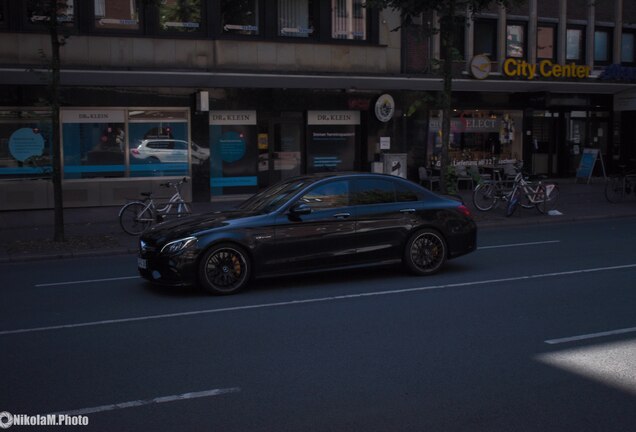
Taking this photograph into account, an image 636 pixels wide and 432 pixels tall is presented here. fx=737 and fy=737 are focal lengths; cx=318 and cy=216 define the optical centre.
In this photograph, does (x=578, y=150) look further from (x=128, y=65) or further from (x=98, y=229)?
(x=98, y=229)

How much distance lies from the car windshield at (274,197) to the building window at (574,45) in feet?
63.3

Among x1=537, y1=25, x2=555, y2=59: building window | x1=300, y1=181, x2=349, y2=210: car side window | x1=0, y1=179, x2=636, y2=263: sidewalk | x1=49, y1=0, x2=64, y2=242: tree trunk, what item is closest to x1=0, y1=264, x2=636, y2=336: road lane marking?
x1=300, y1=181, x2=349, y2=210: car side window

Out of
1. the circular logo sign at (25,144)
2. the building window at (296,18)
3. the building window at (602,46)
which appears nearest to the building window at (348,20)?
the building window at (296,18)

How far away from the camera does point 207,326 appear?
788 cm

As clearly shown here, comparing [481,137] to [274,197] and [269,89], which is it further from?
[274,197]

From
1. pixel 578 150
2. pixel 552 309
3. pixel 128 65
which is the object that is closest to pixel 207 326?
pixel 552 309

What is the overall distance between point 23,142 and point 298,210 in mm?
12478

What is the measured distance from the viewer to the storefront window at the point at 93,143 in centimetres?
2006

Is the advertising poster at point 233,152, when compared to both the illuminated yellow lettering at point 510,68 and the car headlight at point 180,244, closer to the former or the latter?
the illuminated yellow lettering at point 510,68

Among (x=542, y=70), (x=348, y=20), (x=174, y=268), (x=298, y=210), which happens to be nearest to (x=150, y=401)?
(x=174, y=268)

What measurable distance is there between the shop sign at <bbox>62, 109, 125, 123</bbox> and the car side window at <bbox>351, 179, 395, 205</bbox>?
11.8m

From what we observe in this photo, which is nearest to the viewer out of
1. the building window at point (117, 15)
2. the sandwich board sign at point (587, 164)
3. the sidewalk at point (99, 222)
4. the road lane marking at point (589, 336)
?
the road lane marking at point (589, 336)

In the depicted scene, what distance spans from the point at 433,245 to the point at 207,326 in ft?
13.7

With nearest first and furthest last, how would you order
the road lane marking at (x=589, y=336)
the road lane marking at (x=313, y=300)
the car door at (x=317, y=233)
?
the road lane marking at (x=589, y=336) < the road lane marking at (x=313, y=300) < the car door at (x=317, y=233)
